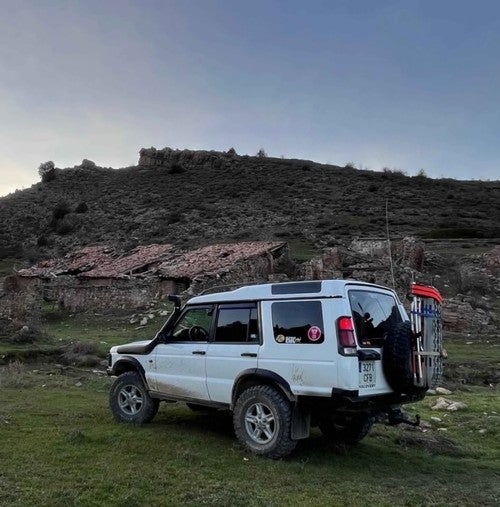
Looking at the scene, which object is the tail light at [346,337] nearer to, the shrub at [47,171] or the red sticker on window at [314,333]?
the red sticker on window at [314,333]

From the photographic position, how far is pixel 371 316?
7.03m

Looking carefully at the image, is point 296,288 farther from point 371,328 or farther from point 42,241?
point 42,241

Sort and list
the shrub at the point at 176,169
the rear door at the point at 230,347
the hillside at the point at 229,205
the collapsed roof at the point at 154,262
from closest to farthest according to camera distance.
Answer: the rear door at the point at 230,347 → the collapsed roof at the point at 154,262 → the hillside at the point at 229,205 → the shrub at the point at 176,169

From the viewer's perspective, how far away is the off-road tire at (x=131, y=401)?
27.6ft

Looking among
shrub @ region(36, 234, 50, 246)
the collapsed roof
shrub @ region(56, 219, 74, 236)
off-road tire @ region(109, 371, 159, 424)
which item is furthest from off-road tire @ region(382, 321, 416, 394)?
shrub @ region(56, 219, 74, 236)

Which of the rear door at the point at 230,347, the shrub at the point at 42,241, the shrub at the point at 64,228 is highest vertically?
the shrub at the point at 64,228

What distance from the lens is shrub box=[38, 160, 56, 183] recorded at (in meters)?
77.2

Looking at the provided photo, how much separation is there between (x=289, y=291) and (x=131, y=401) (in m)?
3.32

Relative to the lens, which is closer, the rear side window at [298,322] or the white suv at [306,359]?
the white suv at [306,359]

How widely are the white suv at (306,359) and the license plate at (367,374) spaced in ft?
0.04

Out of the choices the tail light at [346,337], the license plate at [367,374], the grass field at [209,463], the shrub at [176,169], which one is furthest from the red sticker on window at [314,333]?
the shrub at [176,169]

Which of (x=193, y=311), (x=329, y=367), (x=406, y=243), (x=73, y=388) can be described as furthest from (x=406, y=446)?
(x=406, y=243)

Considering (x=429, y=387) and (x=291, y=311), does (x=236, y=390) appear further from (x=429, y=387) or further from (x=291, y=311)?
(x=429, y=387)

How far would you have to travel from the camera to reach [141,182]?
7456 cm
